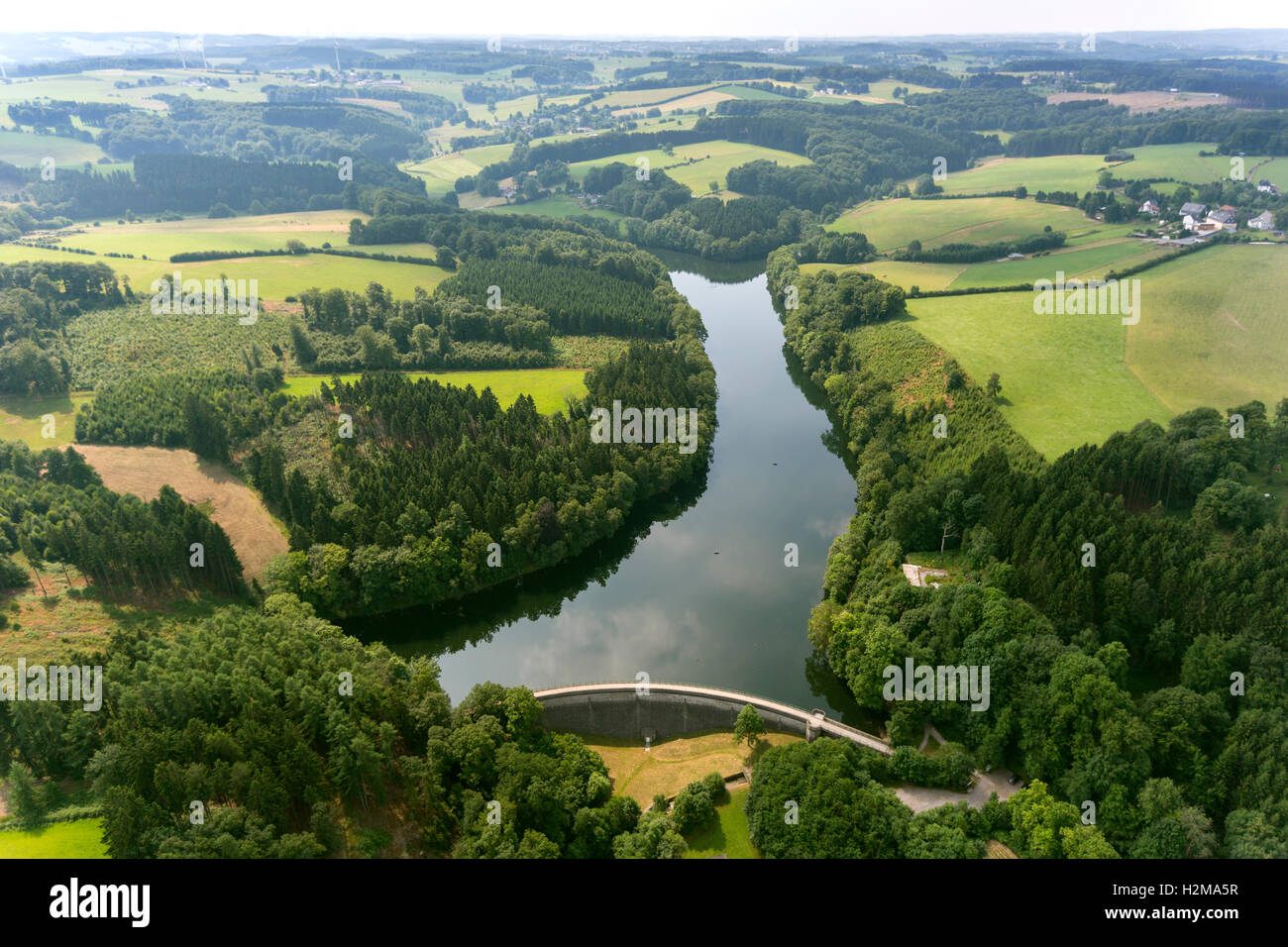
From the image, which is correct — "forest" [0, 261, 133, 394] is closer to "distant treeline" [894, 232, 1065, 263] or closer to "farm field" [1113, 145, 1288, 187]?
"distant treeline" [894, 232, 1065, 263]

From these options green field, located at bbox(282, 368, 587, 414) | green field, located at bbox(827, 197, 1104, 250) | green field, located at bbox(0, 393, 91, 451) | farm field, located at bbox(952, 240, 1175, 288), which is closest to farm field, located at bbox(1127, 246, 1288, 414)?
farm field, located at bbox(952, 240, 1175, 288)

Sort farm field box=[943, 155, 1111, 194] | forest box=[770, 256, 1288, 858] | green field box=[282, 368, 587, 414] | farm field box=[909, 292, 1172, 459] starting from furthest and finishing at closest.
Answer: farm field box=[943, 155, 1111, 194] → green field box=[282, 368, 587, 414] → farm field box=[909, 292, 1172, 459] → forest box=[770, 256, 1288, 858]

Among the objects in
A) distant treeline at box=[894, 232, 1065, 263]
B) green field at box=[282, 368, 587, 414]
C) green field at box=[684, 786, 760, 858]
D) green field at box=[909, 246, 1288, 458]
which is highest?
distant treeline at box=[894, 232, 1065, 263]

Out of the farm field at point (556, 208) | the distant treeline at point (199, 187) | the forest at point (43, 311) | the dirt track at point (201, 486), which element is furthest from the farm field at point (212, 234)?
the dirt track at point (201, 486)

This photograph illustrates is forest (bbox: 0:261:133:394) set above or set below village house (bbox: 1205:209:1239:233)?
below

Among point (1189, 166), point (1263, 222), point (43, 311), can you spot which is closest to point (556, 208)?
point (43, 311)

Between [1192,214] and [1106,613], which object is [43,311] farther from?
[1192,214]

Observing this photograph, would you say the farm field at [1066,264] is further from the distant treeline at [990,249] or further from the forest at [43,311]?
the forest at [43,311]
